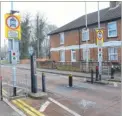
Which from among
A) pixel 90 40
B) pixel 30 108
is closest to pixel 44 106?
pixel 30 108

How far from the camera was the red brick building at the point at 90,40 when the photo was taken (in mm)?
27792

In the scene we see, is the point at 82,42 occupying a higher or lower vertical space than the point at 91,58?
higher

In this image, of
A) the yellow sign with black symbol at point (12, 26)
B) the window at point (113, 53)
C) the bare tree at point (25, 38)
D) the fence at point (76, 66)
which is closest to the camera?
the yellow sign with black symbol at point (12, 26)

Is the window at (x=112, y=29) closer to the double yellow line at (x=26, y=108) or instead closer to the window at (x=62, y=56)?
the window at (x=62, y=56)

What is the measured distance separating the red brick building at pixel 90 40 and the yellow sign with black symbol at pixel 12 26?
56.3 feet

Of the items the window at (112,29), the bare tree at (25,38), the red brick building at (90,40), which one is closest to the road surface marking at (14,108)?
the red brick building at (90,40)

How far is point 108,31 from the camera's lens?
2873cm

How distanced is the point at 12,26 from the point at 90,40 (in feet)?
69.6

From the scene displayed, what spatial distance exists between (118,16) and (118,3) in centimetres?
529

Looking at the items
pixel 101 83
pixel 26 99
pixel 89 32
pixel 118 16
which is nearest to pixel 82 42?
pixel 89 32

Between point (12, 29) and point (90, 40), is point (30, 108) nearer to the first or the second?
point (12, 29)

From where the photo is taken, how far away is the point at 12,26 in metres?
11.4

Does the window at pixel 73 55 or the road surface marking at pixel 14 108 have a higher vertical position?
the window at pixel 73 55

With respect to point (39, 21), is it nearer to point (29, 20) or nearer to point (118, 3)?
point (29, 20)
